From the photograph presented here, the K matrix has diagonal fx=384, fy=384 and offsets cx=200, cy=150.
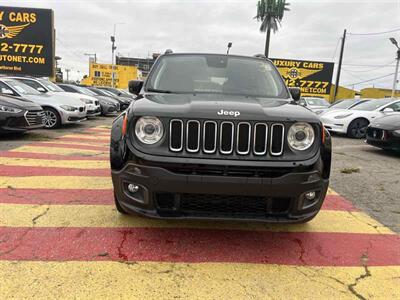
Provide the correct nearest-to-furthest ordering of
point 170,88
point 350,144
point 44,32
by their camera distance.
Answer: point 170,88 → point 350,144 → point 44,32

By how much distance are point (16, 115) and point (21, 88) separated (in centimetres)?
317

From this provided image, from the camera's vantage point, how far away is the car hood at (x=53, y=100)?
450 inches

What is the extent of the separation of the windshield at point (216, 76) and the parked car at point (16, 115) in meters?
5.27

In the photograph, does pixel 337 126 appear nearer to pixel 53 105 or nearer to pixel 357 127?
pixel 357 127

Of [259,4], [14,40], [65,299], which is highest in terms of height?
[259,4]

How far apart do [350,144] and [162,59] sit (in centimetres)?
830

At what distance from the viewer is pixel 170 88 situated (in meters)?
4.19

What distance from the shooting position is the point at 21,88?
11.3m

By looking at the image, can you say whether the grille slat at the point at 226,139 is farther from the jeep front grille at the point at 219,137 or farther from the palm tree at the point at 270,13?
the palm tree at the point at 270,13

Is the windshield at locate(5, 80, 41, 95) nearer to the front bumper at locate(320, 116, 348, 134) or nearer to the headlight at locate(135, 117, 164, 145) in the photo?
the headlight at locate(135, 117, 164, 145)

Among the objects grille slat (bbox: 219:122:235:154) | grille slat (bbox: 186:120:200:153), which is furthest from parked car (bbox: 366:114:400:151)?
grille slat (bbox: 186:120:200:153)

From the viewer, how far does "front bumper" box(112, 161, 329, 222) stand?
3.00 m

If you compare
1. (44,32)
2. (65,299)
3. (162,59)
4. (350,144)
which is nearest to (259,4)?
(44,32)

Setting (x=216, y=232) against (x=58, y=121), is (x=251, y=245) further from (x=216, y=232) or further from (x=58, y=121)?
(x=58, y=121)
